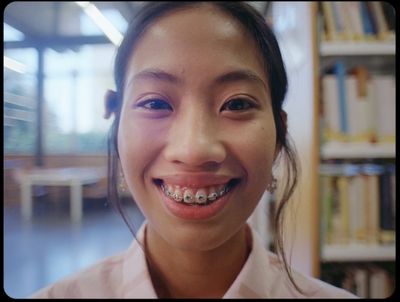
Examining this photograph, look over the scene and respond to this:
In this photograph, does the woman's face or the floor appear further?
the floor

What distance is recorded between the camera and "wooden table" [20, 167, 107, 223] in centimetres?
50

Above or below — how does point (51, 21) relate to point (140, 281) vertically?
above

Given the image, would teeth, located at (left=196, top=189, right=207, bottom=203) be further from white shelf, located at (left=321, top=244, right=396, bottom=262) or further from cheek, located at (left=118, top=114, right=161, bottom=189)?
white shelf, located at (left=321, top=244, right=396, bottom=262)

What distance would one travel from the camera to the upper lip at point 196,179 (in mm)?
412

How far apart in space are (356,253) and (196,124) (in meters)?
0.52

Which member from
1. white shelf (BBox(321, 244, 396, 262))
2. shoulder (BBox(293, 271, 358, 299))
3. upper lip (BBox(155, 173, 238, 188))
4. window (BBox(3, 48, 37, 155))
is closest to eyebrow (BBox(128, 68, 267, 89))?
upper lip (BBox(155, 173, 238, 188))

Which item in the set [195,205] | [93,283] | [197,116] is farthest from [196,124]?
[93,283]

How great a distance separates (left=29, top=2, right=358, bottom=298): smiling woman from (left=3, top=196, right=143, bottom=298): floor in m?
0.11

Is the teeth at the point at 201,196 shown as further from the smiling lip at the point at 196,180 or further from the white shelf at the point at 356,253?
the white shelf at the point at 356,253

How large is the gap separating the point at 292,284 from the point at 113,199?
355 millimetres

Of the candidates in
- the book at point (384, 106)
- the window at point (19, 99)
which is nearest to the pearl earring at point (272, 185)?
the book at point (384, 106)

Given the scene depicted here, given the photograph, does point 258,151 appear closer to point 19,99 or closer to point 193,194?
point 193,194

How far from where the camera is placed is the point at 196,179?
0.41 meters

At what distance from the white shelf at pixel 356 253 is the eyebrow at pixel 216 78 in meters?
0.47
